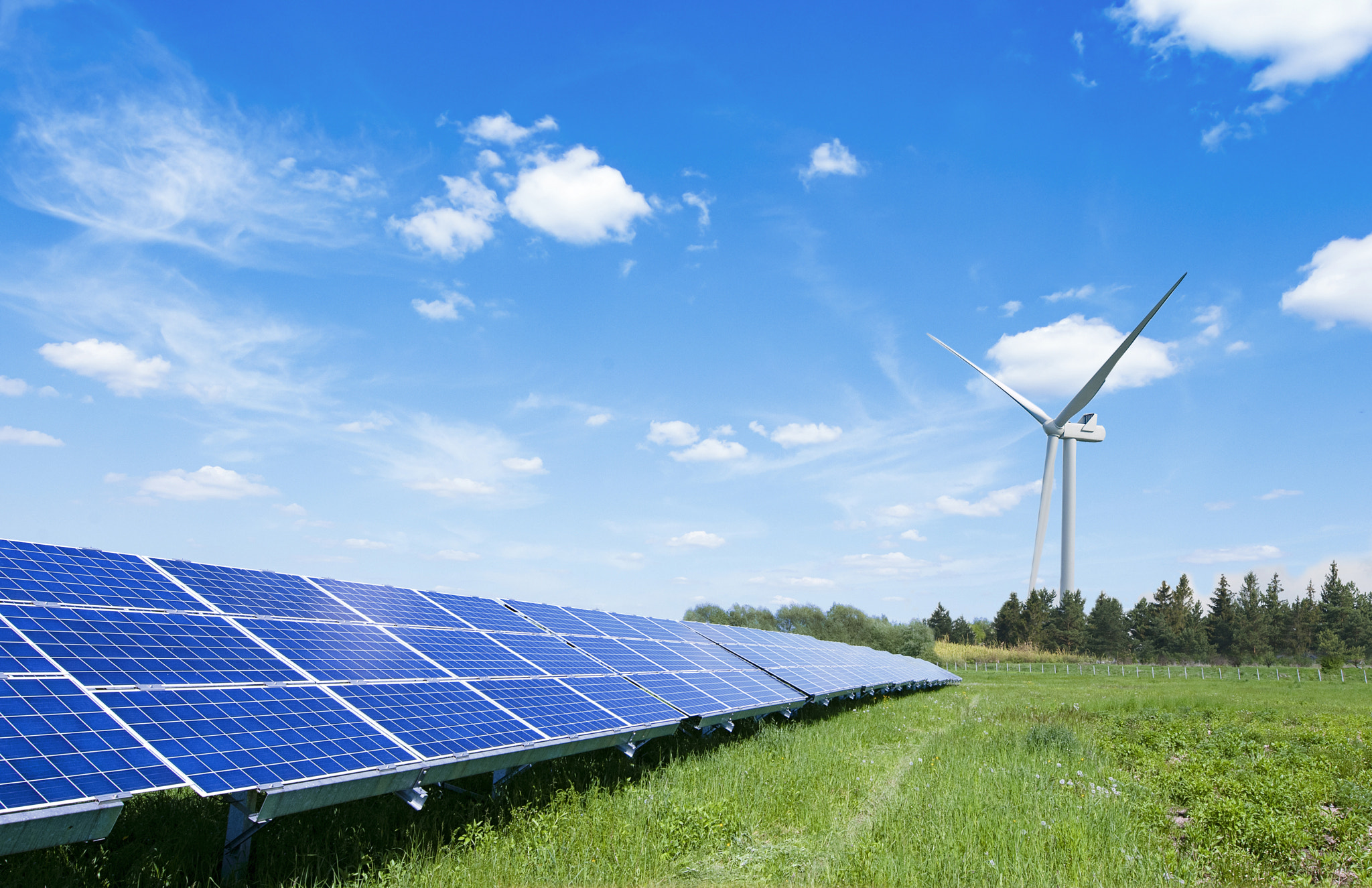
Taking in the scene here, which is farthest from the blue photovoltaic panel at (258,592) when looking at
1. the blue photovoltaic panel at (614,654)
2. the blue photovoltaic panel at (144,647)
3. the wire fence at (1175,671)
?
the wire fence at (1175,671)

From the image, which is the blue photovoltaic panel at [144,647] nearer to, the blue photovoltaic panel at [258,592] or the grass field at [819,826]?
the blue photovoltaic panel at [258,592]

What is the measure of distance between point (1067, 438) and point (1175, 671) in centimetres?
2508

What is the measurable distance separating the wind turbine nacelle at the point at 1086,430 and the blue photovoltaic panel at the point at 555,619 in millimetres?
78938

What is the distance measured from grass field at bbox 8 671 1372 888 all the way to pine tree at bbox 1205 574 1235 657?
11998cm

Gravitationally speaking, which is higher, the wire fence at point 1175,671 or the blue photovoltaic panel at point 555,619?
the blue photovoltaic panel at point 555,619

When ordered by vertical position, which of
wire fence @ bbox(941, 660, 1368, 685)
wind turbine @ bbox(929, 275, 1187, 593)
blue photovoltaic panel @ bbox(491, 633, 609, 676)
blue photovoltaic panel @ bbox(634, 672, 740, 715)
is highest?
wind turbine @ bbox(929, 275, 1187, 593)

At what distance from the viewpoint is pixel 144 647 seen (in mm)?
9367

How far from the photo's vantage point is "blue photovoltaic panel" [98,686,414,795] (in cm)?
740

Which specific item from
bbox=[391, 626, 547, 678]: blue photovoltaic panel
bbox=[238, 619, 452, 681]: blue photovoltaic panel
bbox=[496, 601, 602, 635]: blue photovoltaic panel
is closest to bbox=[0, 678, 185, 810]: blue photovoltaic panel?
bbox=[238, 619, 452, 681]: blue photovoltaic panel

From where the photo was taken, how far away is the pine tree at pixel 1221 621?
118562 mm

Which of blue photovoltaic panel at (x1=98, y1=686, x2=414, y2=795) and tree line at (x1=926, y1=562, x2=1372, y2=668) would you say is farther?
tree line at (x1=926, y1=562, x2=1372, y2=668)

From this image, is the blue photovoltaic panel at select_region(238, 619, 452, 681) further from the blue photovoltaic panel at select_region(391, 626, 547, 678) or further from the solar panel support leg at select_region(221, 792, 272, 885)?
the solar panel support leg at select_region(221, 792, 272, 885)

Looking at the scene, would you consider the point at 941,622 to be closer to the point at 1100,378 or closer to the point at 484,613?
the point at 1100,378

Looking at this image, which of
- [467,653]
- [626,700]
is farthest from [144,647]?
[626,700]
